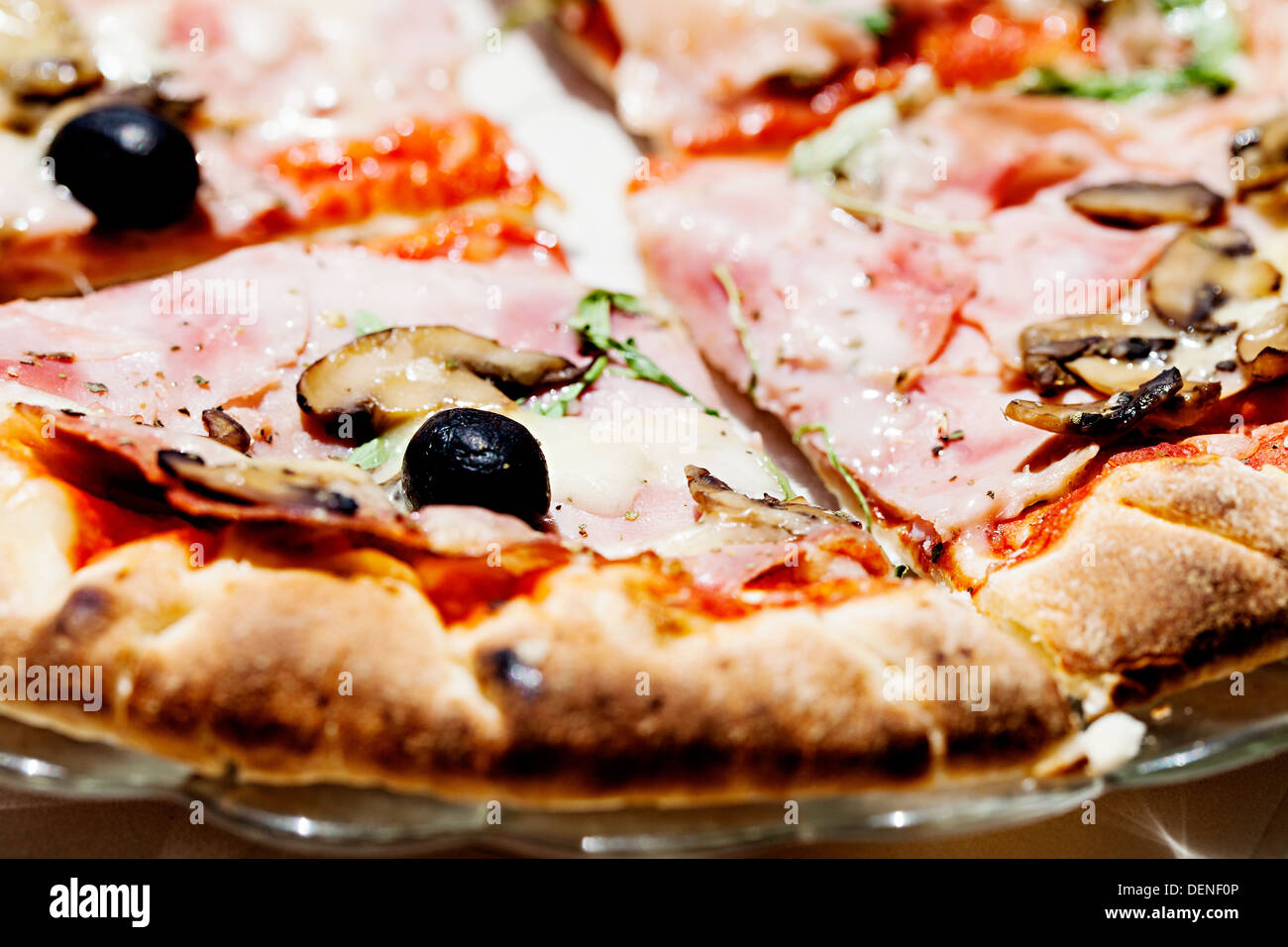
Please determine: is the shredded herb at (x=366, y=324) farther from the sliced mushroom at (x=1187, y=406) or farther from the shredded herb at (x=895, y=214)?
the sliced mushroom at (x=1187, y=406)

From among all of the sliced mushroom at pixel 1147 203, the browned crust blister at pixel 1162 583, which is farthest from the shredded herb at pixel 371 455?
the sliced mushroom at pixel 1147 203

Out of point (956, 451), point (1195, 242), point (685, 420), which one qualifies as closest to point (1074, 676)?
point (956, 451)

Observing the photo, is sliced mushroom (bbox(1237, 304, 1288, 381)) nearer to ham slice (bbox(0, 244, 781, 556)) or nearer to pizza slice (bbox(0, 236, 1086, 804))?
pizza slice (bbox(0, 236, 1086, 804))

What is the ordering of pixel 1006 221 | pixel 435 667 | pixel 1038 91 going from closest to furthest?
1. pixel 435 667
2. pixel 1006 221
3. pixel 1038 91

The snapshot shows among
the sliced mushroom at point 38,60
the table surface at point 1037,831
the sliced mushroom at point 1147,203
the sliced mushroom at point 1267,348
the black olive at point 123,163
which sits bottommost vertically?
the table surface at point 1037,831

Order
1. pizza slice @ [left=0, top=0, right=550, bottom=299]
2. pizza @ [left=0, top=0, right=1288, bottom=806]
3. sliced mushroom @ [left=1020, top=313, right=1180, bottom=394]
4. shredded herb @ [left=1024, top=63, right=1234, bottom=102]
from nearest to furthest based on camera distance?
pizza @ [left=0, top=0, right=1288, bottom=806], sliced mushroom @ [left=1020, top=313, right=1180, bottom=394], pizza slice @ [left=0, top=0, right=550, bottom=299], shredded herb @ [left=1024, top=63, right=1234, bottom=102]

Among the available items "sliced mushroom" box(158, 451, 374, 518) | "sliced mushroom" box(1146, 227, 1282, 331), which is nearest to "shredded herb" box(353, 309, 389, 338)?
"sliced mushroom" box(158, 451, 374, 518)

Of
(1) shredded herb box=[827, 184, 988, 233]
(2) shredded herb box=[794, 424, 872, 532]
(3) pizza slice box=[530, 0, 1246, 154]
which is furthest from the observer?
(3) pizza slice box=[530, 0, 1246, 154]
